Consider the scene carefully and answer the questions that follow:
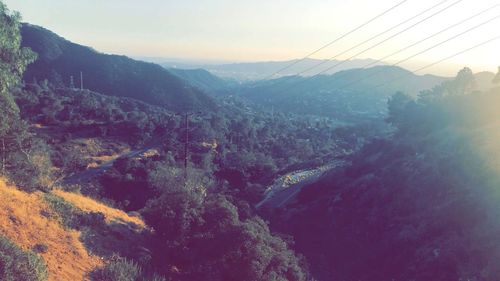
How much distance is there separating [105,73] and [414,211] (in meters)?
153

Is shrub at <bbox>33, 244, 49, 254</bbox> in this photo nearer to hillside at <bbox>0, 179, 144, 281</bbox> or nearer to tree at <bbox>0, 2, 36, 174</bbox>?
hillside at <bbox>0, 179, 144, 281</bbox>

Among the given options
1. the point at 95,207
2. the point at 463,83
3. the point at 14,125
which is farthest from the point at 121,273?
the point at 463,83

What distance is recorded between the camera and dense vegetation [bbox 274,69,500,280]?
27.3 meters

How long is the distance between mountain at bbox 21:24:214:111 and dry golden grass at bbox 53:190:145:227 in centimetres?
12283

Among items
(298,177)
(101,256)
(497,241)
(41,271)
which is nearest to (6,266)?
(41,271)

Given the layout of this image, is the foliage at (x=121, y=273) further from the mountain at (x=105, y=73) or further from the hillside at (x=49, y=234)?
the mountain at (x=105, y=73)

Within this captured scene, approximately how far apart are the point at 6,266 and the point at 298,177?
170ft

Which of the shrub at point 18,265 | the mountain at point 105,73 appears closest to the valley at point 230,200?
the shrub at point 18,265

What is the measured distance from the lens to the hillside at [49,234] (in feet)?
48.5

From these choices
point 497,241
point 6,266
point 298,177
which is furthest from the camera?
point 298,177

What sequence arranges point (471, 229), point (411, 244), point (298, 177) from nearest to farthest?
1. point (471, 229)
2. point (411, 244)
3. point (298, 177)

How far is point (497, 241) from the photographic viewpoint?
2594cm

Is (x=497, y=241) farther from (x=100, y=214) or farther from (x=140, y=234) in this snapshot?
(x=100, y=214)

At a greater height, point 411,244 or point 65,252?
point 65,252
